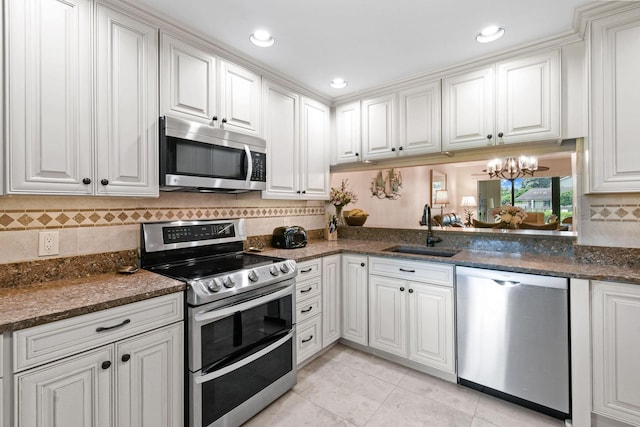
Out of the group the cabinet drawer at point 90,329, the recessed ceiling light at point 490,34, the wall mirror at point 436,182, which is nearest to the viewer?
the cabinet drawer at point 90,329

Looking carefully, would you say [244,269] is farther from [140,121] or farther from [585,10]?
[585,10]

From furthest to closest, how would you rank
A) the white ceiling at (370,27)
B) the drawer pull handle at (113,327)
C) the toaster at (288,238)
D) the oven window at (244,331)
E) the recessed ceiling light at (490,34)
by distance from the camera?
1. the toaster at (288,238)
2. the recessed ceiling light at (490,34)
3. the white ceiling at (370,27)
4. the oven window at (244,331)
5. the drawer pull handle at (113,327)

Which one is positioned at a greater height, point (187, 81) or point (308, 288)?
point (187, 81)

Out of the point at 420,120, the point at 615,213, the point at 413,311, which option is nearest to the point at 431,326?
the point at 413,311

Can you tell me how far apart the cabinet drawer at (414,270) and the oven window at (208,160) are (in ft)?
4.33

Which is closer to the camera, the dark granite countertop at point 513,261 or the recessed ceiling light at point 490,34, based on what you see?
the dark granite countertop at point 513,261

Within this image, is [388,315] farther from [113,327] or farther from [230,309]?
[113,327]

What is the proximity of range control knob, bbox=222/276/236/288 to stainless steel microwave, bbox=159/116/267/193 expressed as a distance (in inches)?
25.2

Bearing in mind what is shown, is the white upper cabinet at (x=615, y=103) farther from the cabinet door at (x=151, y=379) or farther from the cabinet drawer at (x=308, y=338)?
the cabinet door at (x=151, y=379)

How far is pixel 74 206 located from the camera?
170 centimetres

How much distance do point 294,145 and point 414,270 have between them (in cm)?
153

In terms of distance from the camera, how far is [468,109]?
2.41 meters

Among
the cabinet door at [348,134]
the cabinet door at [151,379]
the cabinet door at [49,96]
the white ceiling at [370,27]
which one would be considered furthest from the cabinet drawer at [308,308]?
the white ceiling at [370,27]

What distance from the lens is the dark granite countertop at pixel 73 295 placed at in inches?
43.6
